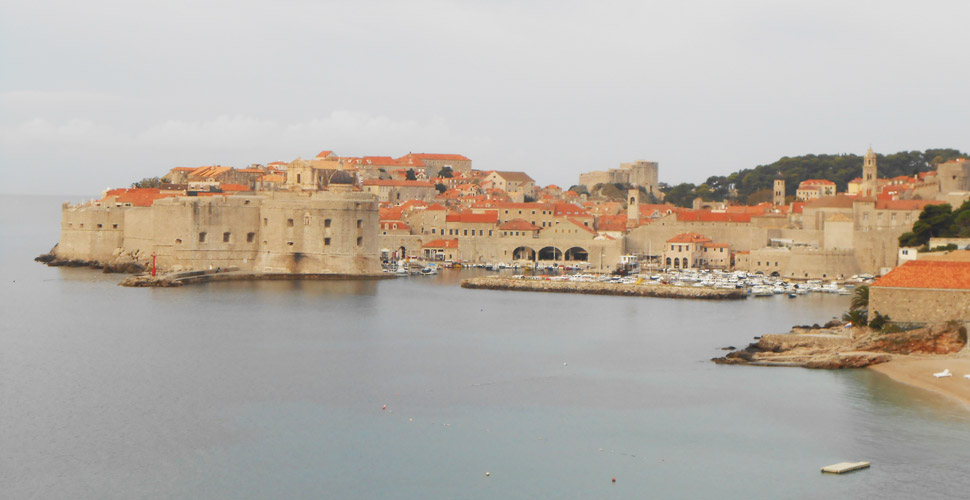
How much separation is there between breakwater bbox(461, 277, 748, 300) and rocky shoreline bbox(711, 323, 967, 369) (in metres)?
9.99

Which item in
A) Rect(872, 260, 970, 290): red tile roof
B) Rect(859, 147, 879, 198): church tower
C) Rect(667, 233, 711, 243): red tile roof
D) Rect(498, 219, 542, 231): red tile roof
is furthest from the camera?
Rect(859, 147, 879, 198): church tower

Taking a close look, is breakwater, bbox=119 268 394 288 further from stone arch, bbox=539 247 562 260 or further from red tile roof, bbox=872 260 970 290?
red tile roof, bbox=872 260 970 290

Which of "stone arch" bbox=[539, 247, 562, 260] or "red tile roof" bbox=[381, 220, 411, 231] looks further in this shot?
"red tile roof" bbox=[381, 220, 411, 231]

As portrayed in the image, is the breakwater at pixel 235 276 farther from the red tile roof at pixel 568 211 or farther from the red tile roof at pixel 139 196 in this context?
the red tile roof at pixel 568 211

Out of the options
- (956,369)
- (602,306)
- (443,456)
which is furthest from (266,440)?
(602,306)

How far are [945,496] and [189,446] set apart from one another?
24.6 feet

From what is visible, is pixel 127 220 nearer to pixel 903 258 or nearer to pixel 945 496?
pixel 903 258

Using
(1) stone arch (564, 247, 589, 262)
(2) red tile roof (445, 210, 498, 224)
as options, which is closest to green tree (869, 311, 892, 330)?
(1) stone arch (564, 247, 589, 262)

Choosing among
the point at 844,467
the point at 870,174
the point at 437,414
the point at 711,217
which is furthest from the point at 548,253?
the point at 844,467

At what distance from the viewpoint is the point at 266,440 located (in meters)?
12.1

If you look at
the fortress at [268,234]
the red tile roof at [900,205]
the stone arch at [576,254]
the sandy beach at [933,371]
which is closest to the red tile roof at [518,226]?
the stone arch at [576,254]

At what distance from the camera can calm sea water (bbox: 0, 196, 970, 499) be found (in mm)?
10664

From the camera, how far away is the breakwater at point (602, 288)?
27.3 m

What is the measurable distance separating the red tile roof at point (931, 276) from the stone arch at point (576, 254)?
21.5m
